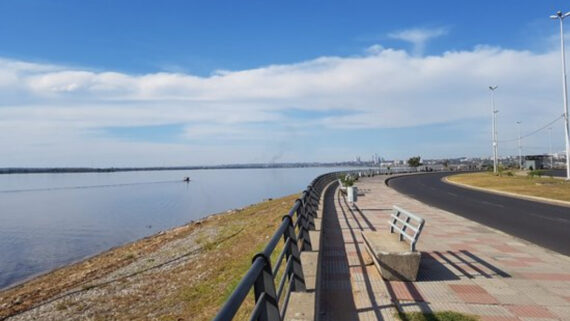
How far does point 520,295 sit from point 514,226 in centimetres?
800

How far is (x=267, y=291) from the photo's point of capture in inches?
111

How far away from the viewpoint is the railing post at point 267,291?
269cm

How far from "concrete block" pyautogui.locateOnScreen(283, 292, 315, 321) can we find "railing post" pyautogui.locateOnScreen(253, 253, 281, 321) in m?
1.11

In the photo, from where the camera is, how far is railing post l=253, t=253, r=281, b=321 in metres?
2.69

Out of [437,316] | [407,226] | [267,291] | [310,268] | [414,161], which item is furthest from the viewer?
[414,161]

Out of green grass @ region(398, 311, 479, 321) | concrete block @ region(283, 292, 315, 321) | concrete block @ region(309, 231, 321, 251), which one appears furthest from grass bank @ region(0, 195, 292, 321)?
green grass @ region(398, 311, 479, 321)

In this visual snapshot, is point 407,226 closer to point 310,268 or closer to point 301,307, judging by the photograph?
point 310,268

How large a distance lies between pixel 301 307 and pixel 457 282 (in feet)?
10.4

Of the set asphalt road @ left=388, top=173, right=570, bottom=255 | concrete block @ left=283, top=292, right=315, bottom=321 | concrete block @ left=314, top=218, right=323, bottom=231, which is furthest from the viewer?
asphalt road @ left=388, top=173, right=570, bottom=255

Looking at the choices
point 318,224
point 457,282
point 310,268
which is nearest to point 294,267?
point 310,268

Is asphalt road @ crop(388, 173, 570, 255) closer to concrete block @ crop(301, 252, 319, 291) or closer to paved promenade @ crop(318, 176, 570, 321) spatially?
paved promenade @ crop(318, 176, 570, 321)

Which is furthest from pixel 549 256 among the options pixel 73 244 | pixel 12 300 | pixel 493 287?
pixel 73 244

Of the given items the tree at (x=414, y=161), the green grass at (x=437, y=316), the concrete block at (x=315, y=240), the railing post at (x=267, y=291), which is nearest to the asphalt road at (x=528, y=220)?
the concrete block at (x=315, y=240)

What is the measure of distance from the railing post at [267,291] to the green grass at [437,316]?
96.6 inches
